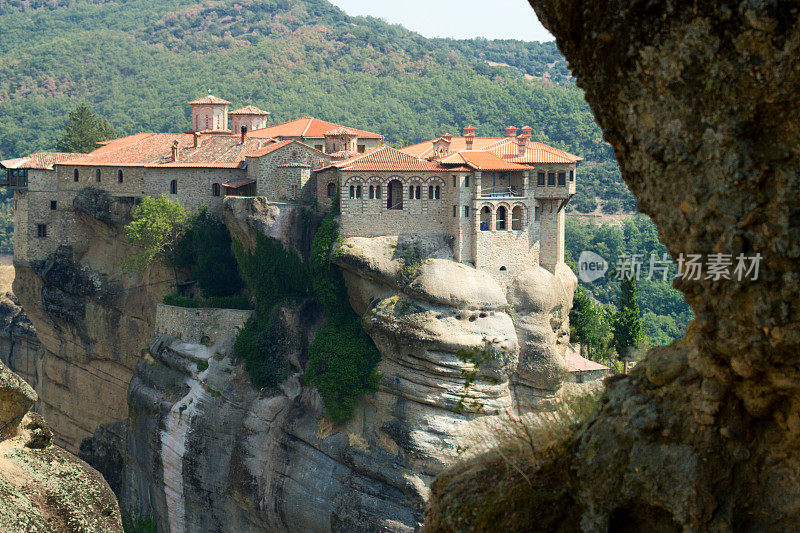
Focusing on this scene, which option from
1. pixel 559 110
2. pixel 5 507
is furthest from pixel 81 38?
pixel 5 507

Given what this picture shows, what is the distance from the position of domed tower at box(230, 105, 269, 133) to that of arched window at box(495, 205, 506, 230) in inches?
788

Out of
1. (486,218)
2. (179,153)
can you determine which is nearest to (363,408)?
(486,218)

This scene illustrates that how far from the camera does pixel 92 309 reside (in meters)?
52.1

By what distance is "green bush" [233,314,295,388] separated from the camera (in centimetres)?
4362

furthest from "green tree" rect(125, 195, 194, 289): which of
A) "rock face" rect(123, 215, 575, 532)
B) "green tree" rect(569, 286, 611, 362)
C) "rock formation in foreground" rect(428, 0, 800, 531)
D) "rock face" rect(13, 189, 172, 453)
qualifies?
"rock formation in foreground" rect(428, 0, 800, 531)

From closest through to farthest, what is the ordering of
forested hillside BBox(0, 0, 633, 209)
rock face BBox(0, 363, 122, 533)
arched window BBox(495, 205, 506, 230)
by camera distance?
rock face BBox(0, 363, 122, 533) < arched window BBox(495, 205, 506, 230) < forested hillside BBox(0, 0, 633, 209)

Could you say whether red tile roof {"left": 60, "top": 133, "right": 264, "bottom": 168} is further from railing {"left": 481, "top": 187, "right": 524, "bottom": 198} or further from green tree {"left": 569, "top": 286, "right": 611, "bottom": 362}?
green tree {"left": 569, "top": 286, "right": 611, "bottom": 362}

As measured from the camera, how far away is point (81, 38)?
16538 centimetres

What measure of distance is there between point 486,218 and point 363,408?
9457 millimetres

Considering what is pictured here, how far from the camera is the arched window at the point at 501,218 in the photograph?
41875mm

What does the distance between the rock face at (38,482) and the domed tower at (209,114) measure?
43.1 m

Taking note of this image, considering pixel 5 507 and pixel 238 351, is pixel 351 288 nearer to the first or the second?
pixel 238 351

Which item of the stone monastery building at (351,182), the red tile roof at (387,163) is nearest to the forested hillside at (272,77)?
the stone monastery building at (351,182)

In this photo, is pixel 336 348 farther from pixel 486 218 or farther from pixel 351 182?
pixel 486 218
